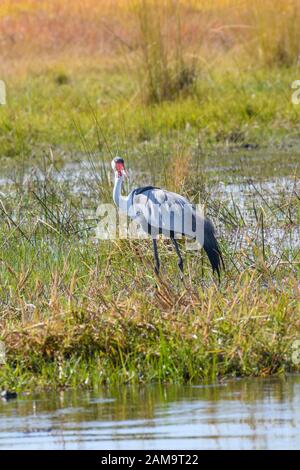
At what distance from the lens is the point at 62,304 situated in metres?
6.06

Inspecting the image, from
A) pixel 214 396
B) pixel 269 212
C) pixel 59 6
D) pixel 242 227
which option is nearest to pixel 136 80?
pixel 269 212

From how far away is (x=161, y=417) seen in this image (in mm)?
4883

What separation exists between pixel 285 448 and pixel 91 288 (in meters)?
2.06

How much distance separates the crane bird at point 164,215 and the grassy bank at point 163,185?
0.15 m

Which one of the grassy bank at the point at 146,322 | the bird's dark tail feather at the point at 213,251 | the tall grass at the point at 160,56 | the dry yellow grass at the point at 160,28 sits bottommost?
the grassy bank at the point at 146,322

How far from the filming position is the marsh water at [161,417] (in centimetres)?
455

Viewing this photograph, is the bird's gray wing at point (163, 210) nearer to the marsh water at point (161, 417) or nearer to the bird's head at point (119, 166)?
the bird's head at point (119, 166)

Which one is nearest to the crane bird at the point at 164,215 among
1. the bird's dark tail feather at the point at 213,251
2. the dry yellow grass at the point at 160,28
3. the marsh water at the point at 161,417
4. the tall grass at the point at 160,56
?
the bird's dark tail feather at the point at 213,251

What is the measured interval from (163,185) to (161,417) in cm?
427

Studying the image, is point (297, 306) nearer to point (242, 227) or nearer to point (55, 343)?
point (55, 343)

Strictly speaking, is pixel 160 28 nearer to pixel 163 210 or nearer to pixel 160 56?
pixel 160 56

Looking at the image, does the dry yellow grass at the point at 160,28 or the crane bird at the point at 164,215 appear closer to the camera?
the crane bird at the point at 164,215

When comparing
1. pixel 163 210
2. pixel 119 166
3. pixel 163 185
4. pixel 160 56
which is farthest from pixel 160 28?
pixel 163 210

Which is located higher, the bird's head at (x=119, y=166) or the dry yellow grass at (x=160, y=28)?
the dry yellow grass at (x=160, y=28)
